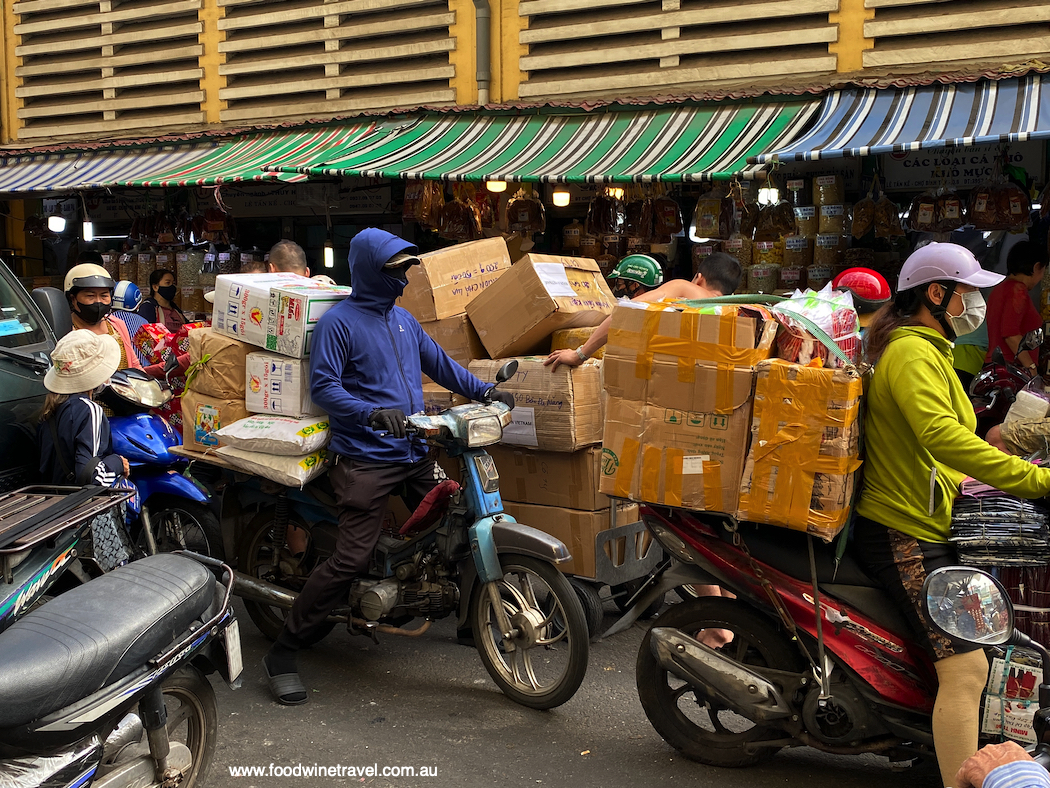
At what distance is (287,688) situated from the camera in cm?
437

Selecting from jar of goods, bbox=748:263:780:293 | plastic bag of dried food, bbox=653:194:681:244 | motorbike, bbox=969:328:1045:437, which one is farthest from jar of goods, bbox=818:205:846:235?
motorbike, bbox=969:328:1045:437

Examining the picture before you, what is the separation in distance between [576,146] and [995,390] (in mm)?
3694

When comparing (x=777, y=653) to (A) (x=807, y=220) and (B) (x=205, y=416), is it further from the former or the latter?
(A) (x=807, y=220)

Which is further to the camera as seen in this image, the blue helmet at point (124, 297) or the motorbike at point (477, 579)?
the blue helmet at point (124, 297)

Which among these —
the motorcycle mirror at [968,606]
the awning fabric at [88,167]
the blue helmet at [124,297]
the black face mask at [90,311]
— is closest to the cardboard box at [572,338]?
the motorcycle mirror at [968,606]

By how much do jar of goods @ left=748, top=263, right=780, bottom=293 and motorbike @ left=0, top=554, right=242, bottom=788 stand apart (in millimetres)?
5936

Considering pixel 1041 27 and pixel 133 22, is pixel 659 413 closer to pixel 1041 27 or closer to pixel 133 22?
pixel 1041 27

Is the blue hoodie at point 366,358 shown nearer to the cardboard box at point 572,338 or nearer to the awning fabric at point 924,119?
the cardboard box at point 572,338

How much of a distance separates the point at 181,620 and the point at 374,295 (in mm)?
1985

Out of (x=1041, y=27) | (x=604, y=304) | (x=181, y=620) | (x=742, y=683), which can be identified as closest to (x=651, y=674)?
(x=742, y=683)

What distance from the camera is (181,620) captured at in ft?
9.43

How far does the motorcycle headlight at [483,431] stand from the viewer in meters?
4.22

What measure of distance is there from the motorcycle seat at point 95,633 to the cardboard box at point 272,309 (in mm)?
1723

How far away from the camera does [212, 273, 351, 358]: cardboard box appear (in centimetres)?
458
